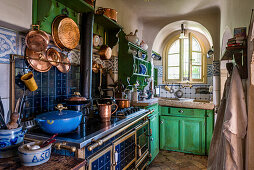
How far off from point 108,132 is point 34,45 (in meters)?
0.94

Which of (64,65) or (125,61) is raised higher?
(125,61)

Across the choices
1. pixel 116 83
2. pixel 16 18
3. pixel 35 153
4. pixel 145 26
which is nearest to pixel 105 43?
pixel 116 83

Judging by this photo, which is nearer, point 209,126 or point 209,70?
point 209,126

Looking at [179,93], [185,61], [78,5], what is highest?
[78,5]

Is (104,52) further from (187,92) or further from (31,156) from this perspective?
(187,92)

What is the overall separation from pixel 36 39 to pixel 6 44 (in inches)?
8.5

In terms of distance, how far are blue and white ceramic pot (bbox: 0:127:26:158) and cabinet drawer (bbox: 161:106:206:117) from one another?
8.82 feet

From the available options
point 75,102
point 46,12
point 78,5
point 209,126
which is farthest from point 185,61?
point 46,12

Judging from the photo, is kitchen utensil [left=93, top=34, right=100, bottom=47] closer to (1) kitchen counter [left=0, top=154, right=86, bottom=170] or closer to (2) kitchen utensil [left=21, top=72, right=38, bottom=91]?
(2) kitchen utensil [left=21, top=72, right=38, bottom=91]

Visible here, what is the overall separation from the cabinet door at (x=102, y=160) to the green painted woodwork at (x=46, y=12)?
1157 mm

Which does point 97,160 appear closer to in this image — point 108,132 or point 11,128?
point 108,132

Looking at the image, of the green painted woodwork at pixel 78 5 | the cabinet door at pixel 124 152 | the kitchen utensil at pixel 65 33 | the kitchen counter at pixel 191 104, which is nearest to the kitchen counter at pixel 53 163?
the cabinet door at pixel 124 152

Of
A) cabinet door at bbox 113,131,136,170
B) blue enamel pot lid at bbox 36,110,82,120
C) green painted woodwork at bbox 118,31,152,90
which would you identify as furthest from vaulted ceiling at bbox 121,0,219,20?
blue enamel pot lid at bbox 36,110,82,120

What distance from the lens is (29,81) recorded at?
4.85 ft
